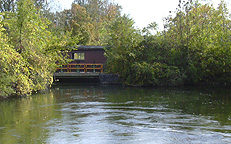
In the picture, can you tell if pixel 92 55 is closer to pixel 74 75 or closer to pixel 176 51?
pixel 74 75

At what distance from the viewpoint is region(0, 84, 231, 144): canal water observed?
9039 millimetres

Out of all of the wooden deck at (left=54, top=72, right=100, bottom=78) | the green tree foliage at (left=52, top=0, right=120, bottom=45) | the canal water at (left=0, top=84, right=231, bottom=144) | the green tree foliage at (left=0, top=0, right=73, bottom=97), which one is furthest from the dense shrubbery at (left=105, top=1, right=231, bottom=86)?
the green tree foliage at (left=52, top=0, right=120, bottom=45)

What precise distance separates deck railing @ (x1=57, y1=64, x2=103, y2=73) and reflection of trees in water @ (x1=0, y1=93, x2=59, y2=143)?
15.6 meters

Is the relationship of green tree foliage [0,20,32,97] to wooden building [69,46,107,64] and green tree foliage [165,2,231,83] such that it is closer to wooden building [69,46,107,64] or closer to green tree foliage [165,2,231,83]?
green tree foliage [165,2,231,83]

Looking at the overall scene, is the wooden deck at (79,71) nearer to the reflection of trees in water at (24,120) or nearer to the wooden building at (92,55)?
the wooden building at (92,55)

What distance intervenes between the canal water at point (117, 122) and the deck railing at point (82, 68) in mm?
16357

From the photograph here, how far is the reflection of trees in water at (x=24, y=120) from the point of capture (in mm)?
9336

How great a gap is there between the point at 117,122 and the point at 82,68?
876 inches

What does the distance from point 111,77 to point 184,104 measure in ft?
47.5

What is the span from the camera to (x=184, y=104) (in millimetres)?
16016

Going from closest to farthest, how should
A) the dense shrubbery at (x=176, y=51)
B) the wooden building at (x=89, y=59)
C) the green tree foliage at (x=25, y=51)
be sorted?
the green tree foliage at (x=25, y=51) → the dense shrubbery at (x=176, y=51) → the wooden building at (x=89, y=59)

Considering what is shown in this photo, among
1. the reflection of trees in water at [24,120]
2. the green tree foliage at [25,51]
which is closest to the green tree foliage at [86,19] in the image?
the green tree foliage at [25,51]

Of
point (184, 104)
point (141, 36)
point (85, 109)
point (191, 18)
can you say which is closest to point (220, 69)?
point (191, 18)

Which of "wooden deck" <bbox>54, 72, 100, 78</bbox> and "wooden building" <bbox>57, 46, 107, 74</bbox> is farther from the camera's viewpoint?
"wooden building" <bbox>57, 46, 107, 74</bbox>
